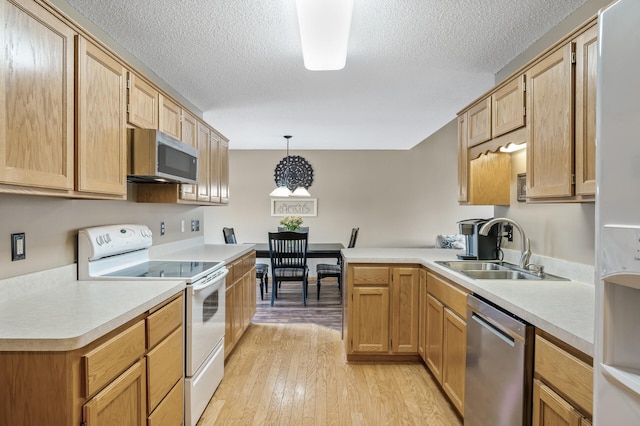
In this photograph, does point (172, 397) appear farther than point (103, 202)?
No

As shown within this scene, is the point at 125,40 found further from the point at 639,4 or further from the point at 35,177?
the point at 639,4

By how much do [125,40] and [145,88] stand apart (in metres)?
0.42

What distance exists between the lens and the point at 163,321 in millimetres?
1621

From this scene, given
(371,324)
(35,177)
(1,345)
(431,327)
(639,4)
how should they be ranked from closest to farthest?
1. (639,4)
2. (1,345)
3. (35,177)
4. (431,327)
5. (371,324)

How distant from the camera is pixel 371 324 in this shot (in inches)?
108

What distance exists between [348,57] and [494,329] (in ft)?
6.44

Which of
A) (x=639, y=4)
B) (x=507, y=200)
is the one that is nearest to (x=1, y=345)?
(x=639, y=4)

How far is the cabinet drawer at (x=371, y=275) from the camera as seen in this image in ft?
8.96

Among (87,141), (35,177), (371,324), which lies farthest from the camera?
(371,324)

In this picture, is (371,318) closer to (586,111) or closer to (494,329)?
(494,329)

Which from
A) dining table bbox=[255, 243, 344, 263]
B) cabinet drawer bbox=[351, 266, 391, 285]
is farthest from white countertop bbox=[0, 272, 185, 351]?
dining table bbox=[255, 243, 344, 263]

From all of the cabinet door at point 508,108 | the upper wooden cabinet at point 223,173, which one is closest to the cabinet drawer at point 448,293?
the cabinet door at point 508,108

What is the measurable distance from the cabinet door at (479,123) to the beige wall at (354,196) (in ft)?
12.1

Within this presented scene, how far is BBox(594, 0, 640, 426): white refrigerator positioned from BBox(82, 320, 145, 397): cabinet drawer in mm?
1435
